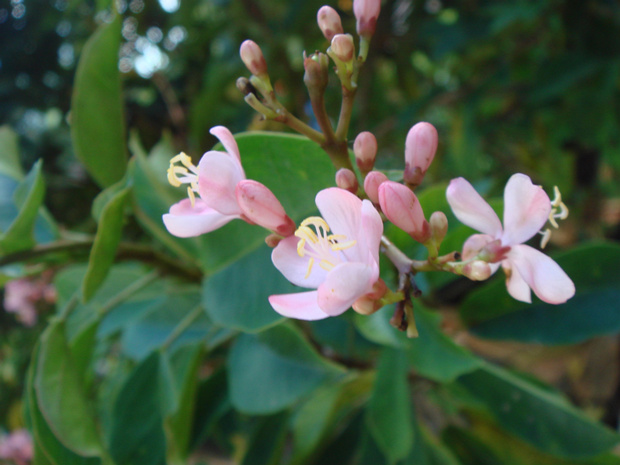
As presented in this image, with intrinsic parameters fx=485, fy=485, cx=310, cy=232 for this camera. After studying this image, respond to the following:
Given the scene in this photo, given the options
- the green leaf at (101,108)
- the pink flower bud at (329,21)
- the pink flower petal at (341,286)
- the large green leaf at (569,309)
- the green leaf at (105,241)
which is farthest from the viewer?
the large green leaf at (569,309)

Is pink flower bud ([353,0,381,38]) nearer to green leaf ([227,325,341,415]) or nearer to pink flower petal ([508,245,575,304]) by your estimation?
pink flower petal ([508,245,575,304])

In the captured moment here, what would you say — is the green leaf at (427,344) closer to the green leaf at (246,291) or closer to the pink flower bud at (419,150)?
the green leaf at (246,291)

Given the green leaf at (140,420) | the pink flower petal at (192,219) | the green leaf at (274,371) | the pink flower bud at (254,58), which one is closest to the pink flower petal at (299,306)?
the pink flower petal at (192,219)

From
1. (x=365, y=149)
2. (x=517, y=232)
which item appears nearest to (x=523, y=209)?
(x=517, y=232)

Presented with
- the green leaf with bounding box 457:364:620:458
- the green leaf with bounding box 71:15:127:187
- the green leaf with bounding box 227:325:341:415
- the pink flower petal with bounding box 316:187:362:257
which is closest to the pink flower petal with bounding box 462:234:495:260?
the pink flower petal with bounding box 316:187:362:257

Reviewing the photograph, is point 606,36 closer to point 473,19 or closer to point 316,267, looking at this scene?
point 473,19

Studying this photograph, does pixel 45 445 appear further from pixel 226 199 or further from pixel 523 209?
pixel 523 209

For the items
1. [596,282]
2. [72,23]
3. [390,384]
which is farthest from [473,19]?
[72,23]
